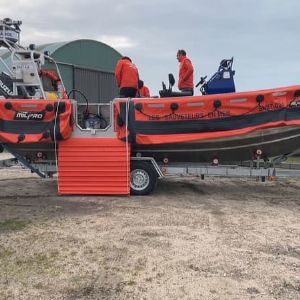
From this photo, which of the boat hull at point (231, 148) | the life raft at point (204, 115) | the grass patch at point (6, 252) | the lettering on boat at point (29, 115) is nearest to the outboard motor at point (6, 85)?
the lettering on boat at point (29, 115)

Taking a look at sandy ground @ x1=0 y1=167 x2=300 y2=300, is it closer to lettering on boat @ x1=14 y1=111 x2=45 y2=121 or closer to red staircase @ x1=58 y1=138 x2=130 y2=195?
red staircase @ x1=58 y1=138 x2=130 y2=195

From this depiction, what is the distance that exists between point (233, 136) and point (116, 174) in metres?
2.10

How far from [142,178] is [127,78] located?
192 cm

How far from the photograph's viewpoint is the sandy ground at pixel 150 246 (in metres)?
4.36

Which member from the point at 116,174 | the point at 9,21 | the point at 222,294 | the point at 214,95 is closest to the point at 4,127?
the point at 116,174

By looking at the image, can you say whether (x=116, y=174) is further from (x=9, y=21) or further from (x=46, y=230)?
(x=9, y=21)

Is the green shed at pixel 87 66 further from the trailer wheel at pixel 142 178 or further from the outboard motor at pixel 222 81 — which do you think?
the trailer wheel at pixel 142 178

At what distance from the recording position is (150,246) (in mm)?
5578

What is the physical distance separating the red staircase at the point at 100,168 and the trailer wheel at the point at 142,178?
0.18m

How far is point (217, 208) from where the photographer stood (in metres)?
7.82

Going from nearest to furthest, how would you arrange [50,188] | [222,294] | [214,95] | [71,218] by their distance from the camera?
[222,294] < [71,218] < [214,95] < [50,188]

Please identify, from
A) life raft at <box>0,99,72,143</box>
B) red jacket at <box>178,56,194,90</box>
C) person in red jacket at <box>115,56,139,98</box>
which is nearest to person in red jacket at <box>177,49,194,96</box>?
red jacket at <box>178,56,194,90</box>

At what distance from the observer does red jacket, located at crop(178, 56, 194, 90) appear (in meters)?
9.84

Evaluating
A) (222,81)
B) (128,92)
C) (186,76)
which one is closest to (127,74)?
(128,92)
